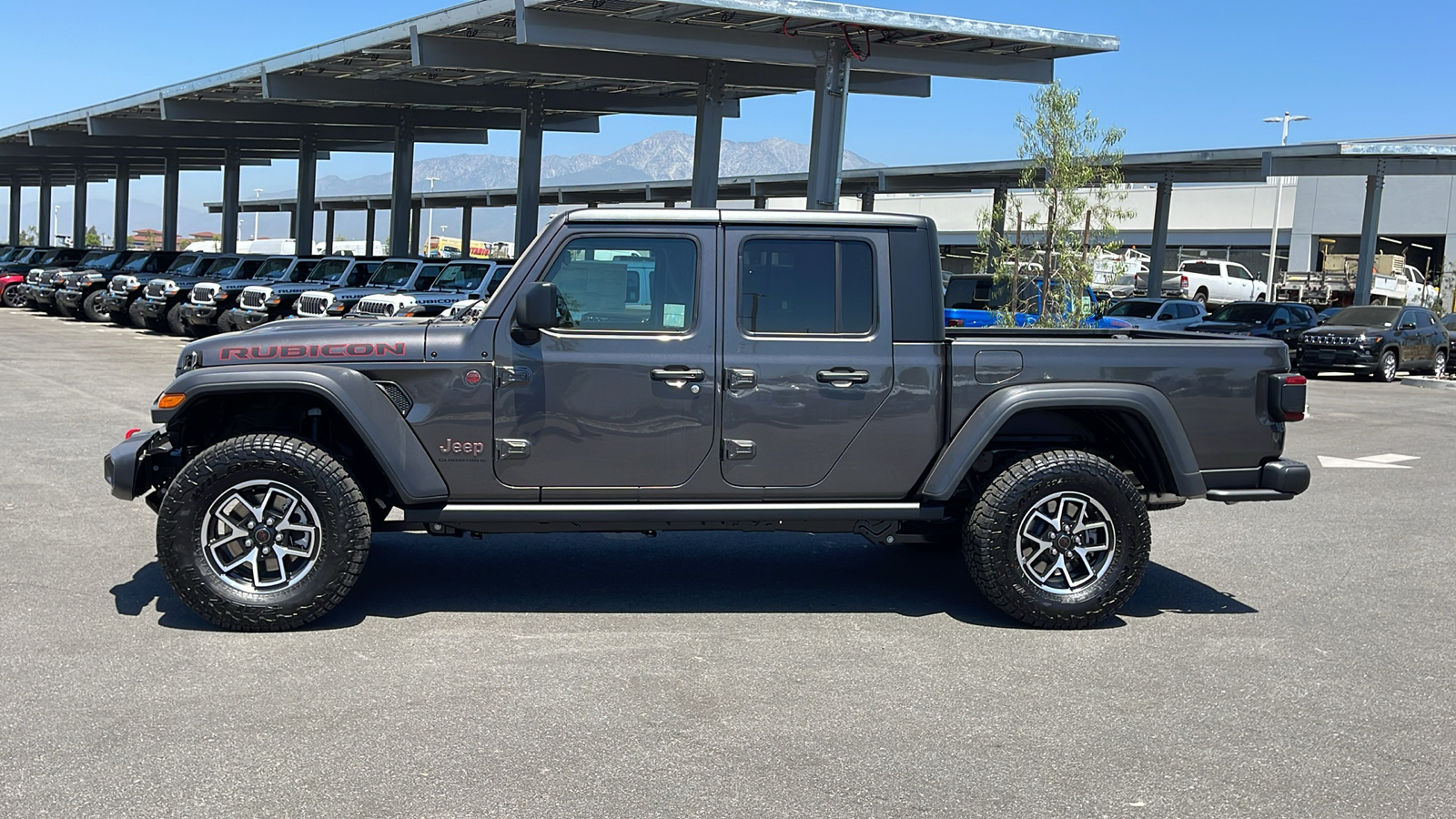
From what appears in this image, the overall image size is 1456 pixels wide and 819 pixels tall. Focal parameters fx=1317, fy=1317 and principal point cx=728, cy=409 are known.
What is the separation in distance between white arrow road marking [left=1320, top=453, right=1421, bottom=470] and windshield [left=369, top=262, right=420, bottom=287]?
1563 centimetres

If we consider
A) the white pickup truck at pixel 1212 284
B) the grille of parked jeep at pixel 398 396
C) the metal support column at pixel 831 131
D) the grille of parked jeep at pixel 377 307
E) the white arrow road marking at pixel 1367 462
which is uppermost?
the metal support column at pixel 831 131

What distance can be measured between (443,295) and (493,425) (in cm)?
1613

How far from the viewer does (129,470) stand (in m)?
6.05

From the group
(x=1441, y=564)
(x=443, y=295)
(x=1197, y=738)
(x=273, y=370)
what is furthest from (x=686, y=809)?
(x=443, y=295)

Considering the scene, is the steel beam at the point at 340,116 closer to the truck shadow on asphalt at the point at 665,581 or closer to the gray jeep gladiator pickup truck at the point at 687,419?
the truck shadow on asphalt at the point at 665,581

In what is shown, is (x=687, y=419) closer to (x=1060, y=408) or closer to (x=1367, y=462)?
(x=1060, y=408)

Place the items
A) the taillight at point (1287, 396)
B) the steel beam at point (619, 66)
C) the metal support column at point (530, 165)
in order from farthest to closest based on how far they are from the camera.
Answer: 1. the metal support column at point (530, 165)
2. the steel beam at point (619, 66)
3. the taillight at point (1287, 396)

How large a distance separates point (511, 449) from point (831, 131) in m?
15.5

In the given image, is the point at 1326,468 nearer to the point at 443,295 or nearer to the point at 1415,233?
the point at 443,295

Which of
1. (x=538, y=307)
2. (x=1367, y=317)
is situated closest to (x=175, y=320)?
(x=538, y=307)

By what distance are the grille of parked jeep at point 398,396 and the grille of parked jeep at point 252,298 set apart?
779 inches

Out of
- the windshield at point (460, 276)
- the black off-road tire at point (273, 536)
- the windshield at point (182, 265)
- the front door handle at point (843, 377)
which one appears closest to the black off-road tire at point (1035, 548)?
the front door handle at point (843, 377)

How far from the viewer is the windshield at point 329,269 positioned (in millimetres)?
25812

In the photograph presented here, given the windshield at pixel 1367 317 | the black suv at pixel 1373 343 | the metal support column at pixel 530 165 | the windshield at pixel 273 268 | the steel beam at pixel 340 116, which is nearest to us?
the black suv at pixel 1373 343
